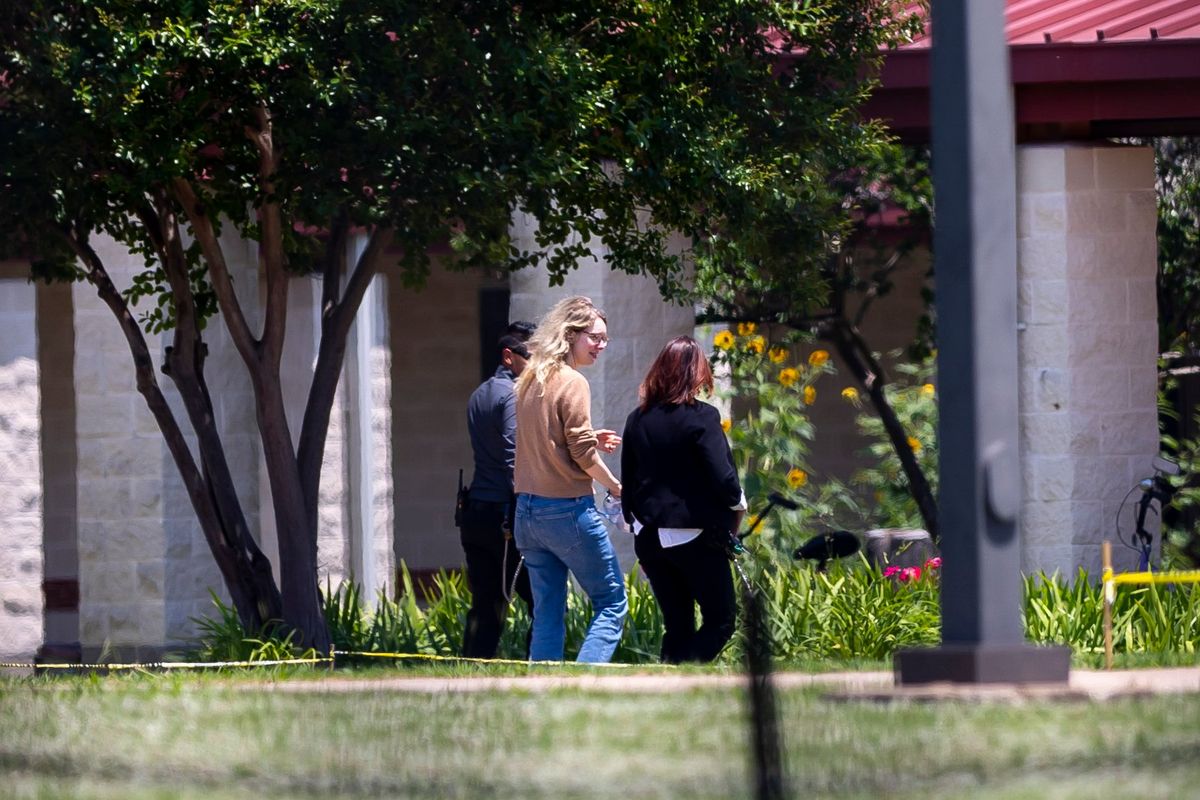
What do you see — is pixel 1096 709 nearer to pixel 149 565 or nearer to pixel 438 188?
pixel 438 188

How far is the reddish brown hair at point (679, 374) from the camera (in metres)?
7.96

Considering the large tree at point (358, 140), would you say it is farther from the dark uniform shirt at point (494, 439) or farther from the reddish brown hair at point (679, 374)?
the reddish brown hair at point (679, 374)

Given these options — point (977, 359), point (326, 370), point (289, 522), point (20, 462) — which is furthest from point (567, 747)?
point (20, 462)

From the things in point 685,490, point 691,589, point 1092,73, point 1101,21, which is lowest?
point 691,589

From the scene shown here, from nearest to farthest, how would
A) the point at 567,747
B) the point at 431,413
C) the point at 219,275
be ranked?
1. the point at 567,747
2. the point at 219,275
3. the point at 431,413

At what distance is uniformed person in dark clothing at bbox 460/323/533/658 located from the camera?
28.9ft

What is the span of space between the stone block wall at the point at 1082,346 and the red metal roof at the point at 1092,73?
23cm

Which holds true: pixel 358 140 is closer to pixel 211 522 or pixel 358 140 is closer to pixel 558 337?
pixel 558 337

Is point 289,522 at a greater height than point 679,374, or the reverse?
point 679,374

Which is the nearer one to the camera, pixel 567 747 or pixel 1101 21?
pixel 567 747

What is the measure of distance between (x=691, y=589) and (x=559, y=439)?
85 cm

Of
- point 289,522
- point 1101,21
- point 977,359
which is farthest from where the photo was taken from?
point 1101,21

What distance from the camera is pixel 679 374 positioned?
7.96 metres

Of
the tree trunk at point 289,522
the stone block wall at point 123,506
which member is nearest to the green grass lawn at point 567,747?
the tree trunk at point 289,522
